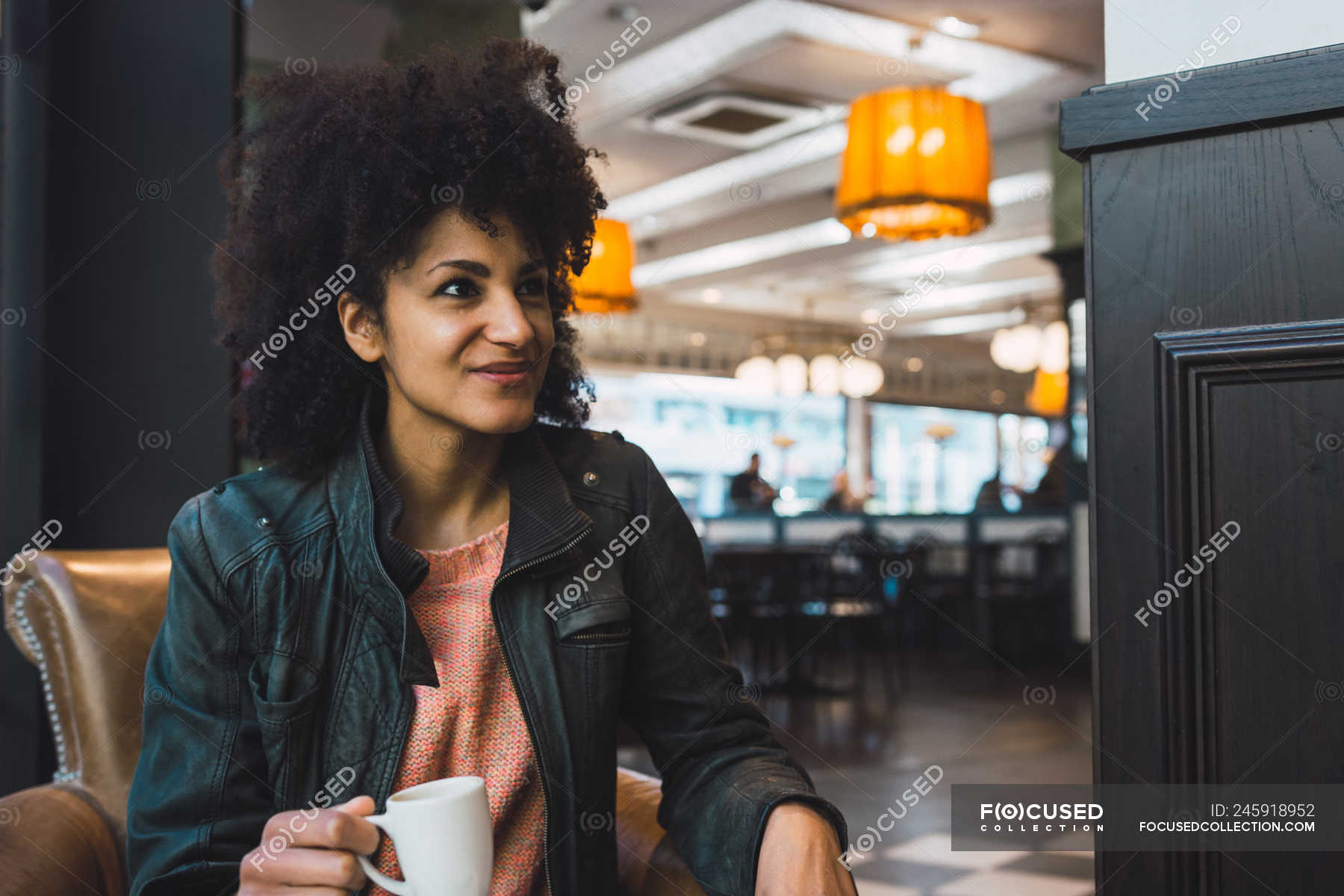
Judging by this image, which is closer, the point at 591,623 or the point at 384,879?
the point at 384,879

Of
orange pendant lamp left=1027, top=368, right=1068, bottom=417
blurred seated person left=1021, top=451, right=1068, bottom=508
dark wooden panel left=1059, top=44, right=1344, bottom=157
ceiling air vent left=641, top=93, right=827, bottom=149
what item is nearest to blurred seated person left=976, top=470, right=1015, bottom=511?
blurred seated person left=1021, top=451, right=1068, bottom=508

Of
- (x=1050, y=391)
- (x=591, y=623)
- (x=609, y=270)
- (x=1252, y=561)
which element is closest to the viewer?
(x=1252, y=561)

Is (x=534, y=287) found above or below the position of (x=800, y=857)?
above

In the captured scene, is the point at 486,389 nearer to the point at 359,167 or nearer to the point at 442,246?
the point at 442,246

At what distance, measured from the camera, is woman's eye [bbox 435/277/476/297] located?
120cm

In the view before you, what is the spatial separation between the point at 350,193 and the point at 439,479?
1.14 feet

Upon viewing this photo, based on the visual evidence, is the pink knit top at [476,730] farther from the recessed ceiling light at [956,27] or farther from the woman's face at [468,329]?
the recessed ceiling light at [956,27]

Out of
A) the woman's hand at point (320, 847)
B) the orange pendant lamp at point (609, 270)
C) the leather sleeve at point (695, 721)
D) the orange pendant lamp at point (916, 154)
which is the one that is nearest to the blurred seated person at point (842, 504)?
the orange pendant lamp at point (609, 270)

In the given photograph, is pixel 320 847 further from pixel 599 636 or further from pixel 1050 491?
pixel 1050 491

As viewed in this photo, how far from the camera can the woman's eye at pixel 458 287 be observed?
1203 millimetres

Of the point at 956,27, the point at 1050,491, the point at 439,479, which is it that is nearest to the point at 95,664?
the point at 439,479

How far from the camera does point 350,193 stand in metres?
1.29

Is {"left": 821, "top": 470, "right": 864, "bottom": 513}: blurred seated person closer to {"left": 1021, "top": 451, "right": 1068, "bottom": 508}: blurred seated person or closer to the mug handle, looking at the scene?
{"left": 1021, "top": 451, "right": 1068, "bottom": 508}: blurred seated person

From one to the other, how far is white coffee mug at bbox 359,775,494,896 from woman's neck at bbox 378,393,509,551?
1.59 ft
